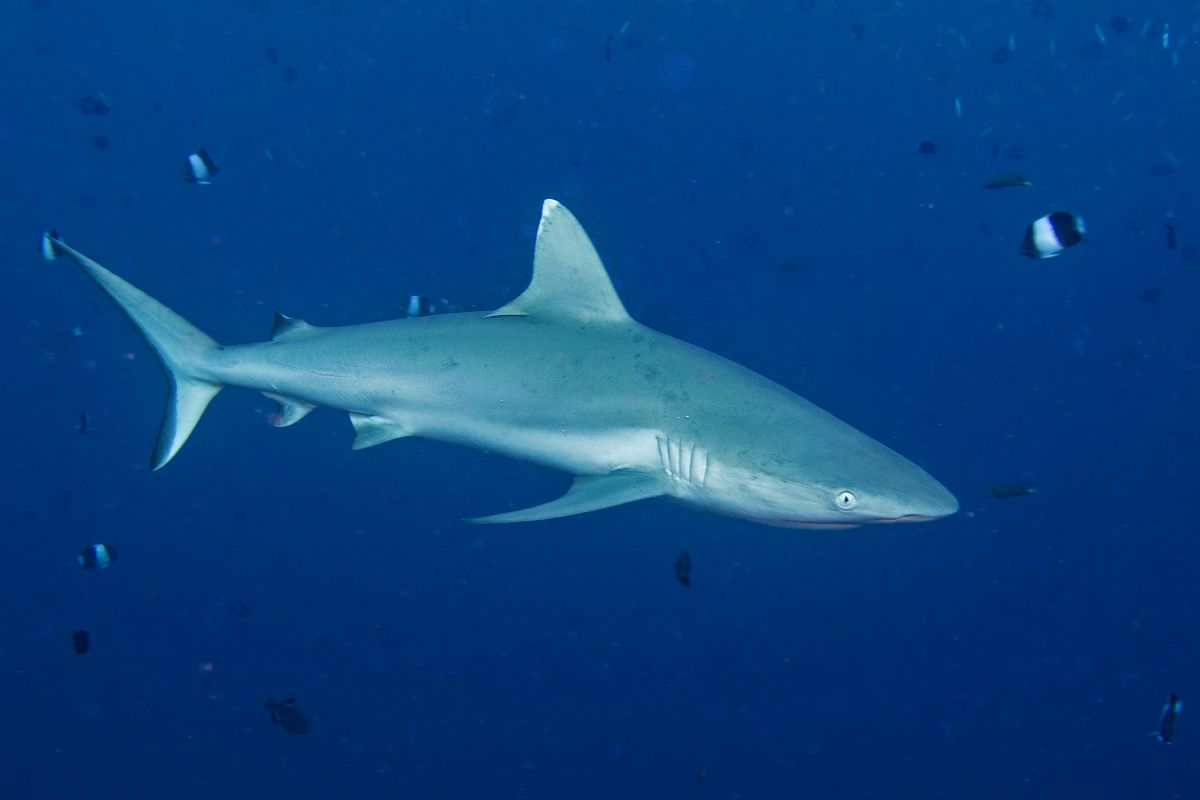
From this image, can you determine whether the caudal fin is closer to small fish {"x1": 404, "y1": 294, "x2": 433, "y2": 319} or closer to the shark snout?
small fish {"x1": 404, "y1": 294, "x2": 433, "y2": 319}

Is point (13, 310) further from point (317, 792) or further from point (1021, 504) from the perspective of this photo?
point (1021, 504)

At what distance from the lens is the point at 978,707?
8.89 metres

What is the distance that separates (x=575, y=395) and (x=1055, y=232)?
3.45 metres

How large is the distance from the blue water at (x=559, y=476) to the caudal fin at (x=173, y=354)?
153 inches

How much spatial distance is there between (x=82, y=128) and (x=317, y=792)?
8290mm

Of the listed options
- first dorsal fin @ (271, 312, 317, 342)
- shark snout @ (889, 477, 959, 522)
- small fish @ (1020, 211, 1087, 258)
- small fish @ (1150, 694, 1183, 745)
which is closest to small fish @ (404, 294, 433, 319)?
first dorsal fin @ (271, 312, 317, 342)

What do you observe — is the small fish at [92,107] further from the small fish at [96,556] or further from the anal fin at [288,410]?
the anal fin at [288,410]

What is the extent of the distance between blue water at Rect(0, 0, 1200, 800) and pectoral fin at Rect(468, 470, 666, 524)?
165 inches

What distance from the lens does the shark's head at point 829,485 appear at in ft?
11.1

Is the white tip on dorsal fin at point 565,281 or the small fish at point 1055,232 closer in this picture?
the white tip on dorsal fin at point 565,281

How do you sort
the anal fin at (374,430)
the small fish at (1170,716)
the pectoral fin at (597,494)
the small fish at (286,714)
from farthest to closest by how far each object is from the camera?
the small fish at (286,714), the small fish at (1170,716), the anal fin at (374,430), the pectoral fin at (597,494)

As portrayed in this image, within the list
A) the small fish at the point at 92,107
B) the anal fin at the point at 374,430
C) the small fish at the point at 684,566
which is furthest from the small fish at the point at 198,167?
the small fish at the point at 684,566

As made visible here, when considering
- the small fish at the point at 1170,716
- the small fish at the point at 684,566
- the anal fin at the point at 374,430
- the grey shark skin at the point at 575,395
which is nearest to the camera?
the grey shark skin at the point at 575,395

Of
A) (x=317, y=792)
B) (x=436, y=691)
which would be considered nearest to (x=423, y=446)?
(x=436, y=691)
